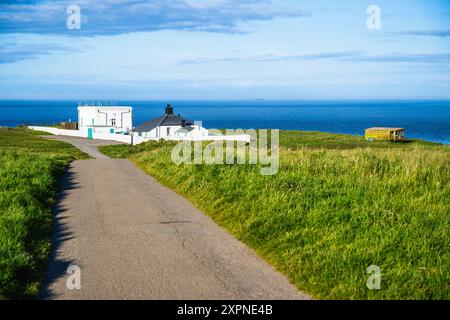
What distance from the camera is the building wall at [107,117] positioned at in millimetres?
75625

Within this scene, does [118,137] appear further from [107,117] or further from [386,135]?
[386,135]

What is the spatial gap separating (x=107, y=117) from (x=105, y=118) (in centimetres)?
35

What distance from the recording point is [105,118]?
75625 millimetres

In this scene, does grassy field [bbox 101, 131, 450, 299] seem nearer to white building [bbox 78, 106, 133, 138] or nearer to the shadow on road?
the shadow on road

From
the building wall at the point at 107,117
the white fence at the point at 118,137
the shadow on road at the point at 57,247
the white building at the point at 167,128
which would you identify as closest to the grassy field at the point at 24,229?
the shadow on road at the point at 57,247

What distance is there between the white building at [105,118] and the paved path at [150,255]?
62479 mm

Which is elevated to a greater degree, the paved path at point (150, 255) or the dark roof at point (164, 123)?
the dark roof at point (164, 123)

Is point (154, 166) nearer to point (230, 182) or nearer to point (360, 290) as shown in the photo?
point (230, 182)

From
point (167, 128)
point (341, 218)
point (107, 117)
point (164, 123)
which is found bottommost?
point (341, 218)

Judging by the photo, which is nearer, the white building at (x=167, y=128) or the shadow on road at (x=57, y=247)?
the shadow on road at (x=57, y=247)

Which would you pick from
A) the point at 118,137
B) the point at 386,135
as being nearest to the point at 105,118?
the point at 118,137

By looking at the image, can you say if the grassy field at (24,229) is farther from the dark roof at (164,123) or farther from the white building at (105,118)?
the white building at (105,118)
